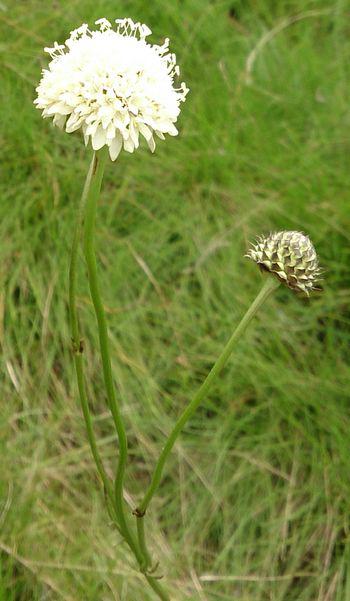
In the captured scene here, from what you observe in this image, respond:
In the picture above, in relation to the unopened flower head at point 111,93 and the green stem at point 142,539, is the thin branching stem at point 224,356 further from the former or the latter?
the unopened flower head at point 111,93

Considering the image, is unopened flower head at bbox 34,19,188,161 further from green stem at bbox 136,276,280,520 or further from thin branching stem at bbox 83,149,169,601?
green stem at bbox 136,276,280,520

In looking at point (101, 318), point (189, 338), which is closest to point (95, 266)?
point (101, 318)

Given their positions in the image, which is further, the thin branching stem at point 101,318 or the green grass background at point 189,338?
the green grass background at point 189,338

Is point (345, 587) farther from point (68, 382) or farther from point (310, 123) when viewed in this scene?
point (310, 123)

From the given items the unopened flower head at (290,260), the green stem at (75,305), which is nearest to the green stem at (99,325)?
the green stem at (75,305)

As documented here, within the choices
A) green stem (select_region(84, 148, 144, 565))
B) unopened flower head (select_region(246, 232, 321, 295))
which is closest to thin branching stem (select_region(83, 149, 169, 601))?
green stem (select_region(84, 148, 144, 565))

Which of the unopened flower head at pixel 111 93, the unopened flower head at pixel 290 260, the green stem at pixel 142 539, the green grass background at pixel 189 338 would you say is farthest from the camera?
the green grass background at pixel 189 338

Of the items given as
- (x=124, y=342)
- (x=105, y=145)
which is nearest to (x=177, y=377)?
(x=124, y=342)
